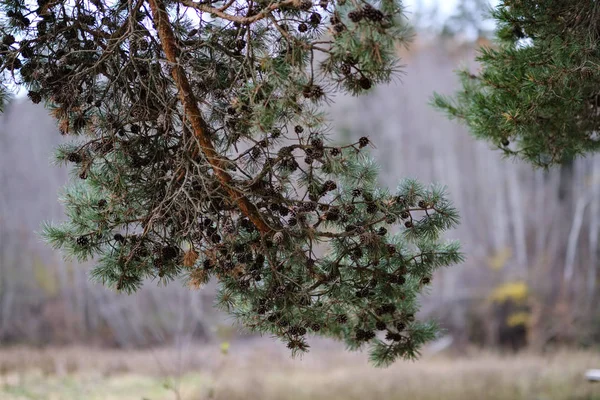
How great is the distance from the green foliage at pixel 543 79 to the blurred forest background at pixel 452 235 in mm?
6927

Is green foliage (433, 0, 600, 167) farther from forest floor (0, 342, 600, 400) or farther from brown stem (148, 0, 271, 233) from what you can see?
forest floor (0, 342, 600, 400)

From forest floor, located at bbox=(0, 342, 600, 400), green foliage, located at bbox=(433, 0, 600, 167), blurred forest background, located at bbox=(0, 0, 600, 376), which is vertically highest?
blurred forest background, located at bbox=(0, 0, 600, 376)

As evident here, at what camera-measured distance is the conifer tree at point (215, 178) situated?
2361 millimetres

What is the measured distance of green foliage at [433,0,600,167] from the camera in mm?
2568

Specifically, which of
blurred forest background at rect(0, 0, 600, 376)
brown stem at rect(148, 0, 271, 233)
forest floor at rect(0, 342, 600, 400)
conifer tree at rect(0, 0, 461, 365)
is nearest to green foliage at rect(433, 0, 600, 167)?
conifer tree at rect(0, 0, 461, 365)

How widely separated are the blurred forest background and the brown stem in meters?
7.21

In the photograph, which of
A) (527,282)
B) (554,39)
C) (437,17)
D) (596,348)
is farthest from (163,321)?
(554,39)

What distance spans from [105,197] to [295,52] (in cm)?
99

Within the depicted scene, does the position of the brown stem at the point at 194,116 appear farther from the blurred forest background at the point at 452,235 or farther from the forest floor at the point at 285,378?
the blurred forest background at the point at 452,235

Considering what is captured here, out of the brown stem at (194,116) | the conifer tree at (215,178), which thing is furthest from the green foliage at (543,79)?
the brown stem at (194,116)

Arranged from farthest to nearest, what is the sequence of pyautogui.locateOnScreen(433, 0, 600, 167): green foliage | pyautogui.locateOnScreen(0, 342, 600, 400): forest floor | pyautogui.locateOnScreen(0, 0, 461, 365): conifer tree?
pyautogui.locateOnScreen(0, 342, 600, 400): forest floor
pyautogui.locateOnScreen(433, 0, 600, 167): green foliage
pyautogui.locateOnScreen(0, 0, 461, 365): conifer tree

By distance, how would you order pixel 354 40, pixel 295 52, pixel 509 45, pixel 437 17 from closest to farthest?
1. pixel 354 40
2. pixel 295 52
3. pixel 509 45
4. pixel 437 17

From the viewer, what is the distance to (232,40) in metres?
2.52

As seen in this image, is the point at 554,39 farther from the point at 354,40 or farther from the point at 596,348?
the point at 596,348
